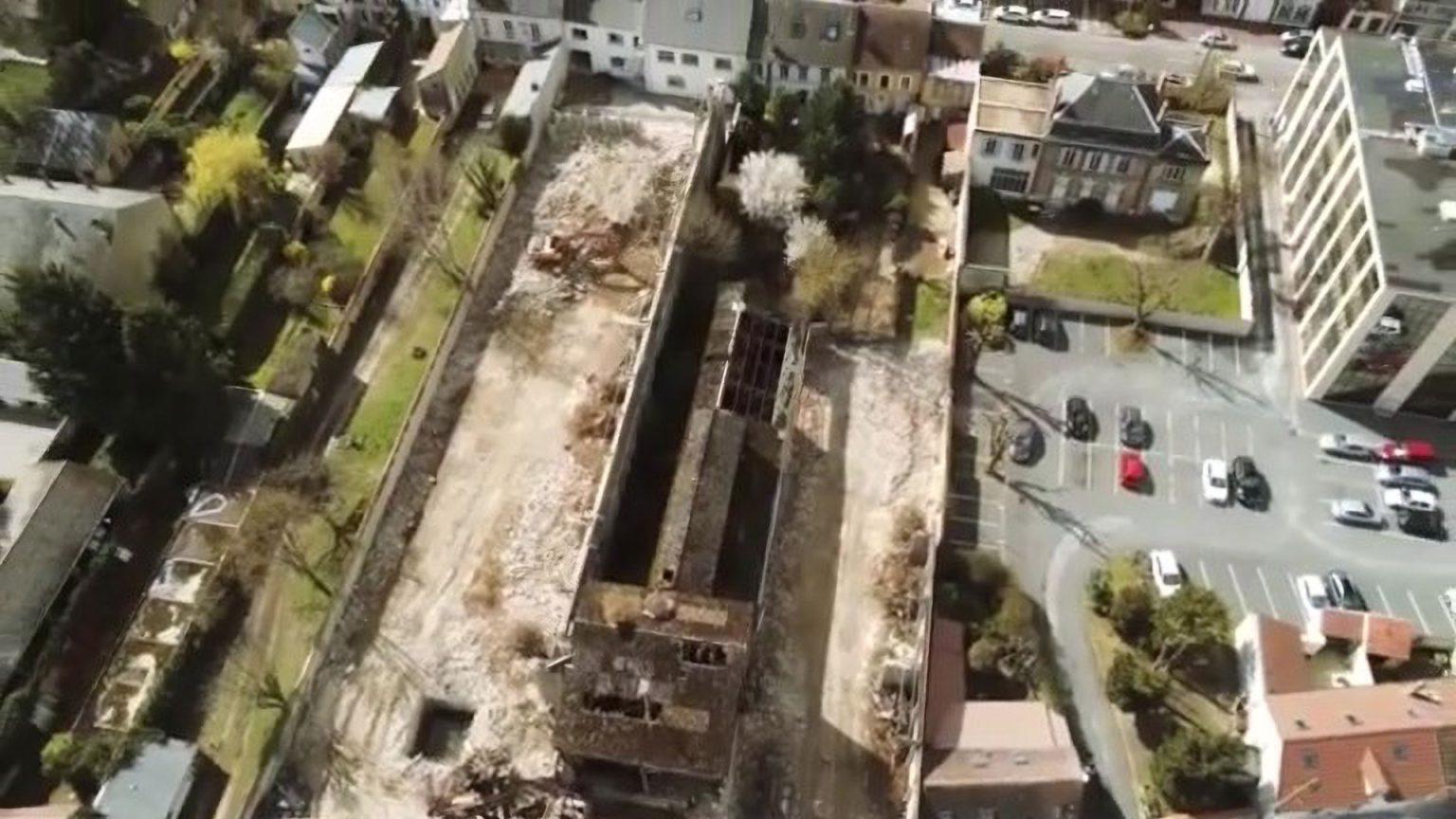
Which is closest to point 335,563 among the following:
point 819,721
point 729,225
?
point 819,721

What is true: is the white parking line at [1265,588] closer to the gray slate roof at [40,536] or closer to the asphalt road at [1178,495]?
the asphalt road at [1178,495]

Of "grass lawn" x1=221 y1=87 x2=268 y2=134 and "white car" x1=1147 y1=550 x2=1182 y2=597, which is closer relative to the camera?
"white car" x1=1147 y1=550 x2=1182 y2=597

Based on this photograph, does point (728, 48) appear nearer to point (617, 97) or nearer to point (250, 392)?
point (617, 97)

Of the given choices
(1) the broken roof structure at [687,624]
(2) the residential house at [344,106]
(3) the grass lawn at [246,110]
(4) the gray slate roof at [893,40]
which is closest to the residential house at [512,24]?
(2) the residential house at [344,106]

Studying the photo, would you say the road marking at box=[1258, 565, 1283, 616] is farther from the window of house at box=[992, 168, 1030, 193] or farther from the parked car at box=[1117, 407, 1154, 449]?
the window of house at box=[992, 168, 1030, 193]

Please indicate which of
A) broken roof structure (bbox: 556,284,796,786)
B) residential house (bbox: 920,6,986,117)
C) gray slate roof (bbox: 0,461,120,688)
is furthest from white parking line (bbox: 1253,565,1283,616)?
gray slate roof (bbox: 0,461,120,688)

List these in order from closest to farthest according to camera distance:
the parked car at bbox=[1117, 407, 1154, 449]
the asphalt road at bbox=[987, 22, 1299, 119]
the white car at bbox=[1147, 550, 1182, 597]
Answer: the white car at bbox=[1147, 550, 1182, 597], the parked car at bbox=[1117, 407, 1154, 449], the asphalt road at bbox=[987, 22, 1299, 119]
